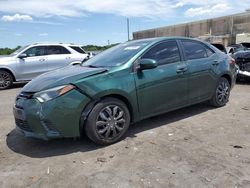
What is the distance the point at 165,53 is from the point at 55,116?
234 cm

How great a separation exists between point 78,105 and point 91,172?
1.01 metres

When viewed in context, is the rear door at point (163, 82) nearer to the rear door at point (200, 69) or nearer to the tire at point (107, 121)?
the rear door at point (200, 69)

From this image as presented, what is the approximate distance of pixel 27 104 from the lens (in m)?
4.71

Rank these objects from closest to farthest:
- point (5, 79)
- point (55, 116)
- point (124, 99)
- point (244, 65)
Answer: point (55, 116) → point (124, 99) → point (244, 65) → point (5, 79)

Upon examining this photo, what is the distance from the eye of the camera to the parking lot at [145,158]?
382cm

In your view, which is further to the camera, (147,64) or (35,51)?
(35,51)

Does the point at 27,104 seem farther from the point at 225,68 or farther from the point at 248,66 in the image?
the point at 248,66

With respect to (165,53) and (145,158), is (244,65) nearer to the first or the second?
(165,53)

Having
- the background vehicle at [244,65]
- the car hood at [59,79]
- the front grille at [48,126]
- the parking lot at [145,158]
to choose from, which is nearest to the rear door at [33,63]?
the parking lot at [145,158]

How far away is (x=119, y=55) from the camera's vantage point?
5.70 metres

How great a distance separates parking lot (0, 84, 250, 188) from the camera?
3818 mm

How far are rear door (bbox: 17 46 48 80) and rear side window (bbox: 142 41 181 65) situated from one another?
756cm

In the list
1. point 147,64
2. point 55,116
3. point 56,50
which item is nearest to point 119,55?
point 147,64

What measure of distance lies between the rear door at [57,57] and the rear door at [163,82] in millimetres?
7513
